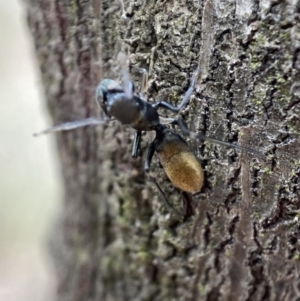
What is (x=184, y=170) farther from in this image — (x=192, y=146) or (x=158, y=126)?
(x=158, y=126)

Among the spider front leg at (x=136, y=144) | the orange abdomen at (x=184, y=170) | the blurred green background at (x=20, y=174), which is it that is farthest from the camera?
the blurred green background at (x=20, y=174)

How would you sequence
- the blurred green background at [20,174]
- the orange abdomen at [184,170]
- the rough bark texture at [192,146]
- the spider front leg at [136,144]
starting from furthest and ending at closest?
the blurred green background at [20,174]
the spider front leg at [136,144]
the orange abdomen at [184,170]
the rough bark texture at [192,146]

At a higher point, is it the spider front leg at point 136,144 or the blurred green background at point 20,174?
the spider front leg at point 136,144

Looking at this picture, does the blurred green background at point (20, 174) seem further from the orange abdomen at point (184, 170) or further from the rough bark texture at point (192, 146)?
the orange abdomen at point (184, 170)

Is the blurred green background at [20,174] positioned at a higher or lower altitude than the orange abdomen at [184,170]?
lower

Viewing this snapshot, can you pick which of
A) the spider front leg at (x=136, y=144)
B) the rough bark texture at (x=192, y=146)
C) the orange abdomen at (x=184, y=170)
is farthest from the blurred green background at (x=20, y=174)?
the orange abdomen at (x=184, y=170)

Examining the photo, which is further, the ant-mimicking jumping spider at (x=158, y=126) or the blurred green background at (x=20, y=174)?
the blurred green background at (x=20, y=174)

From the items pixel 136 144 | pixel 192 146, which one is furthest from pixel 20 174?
pixel 192 146
